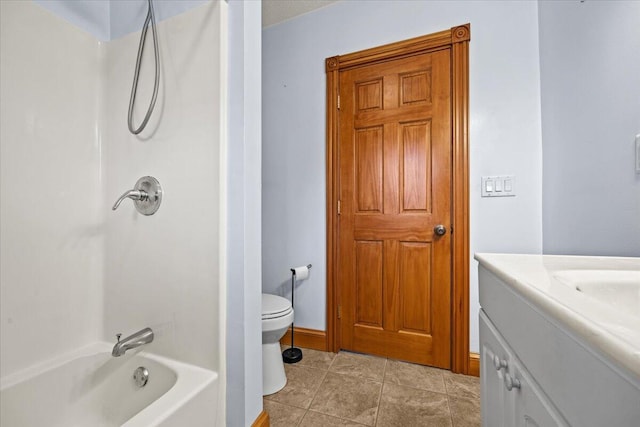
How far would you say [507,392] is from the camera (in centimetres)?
62

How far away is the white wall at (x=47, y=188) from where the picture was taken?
94cm

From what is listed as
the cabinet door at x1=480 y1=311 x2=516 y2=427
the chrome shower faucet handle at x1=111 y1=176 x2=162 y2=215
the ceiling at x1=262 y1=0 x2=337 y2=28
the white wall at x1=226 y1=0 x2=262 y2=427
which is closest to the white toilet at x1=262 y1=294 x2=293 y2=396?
the white wall at x1=226 y1=0 x2=262 y2=427

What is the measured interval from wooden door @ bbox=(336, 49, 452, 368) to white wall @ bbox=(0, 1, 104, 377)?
1.34 metres

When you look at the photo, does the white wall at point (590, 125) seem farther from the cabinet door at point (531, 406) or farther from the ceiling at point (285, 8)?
the ceiling at point (285, 8)

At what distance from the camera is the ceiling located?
6.17 feet

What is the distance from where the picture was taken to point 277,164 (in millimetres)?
2031

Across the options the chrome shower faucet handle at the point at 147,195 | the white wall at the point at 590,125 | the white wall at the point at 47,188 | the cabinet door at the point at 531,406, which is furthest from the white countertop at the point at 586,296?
the white wall at the point at 47,188

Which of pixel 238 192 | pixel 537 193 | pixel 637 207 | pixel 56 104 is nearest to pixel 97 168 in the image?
pixel 56 104

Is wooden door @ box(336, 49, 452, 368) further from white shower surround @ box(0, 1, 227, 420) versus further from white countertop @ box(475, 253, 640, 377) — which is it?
white shower surround @ box(0, 1, 227, 420)

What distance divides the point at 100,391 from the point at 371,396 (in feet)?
3.88

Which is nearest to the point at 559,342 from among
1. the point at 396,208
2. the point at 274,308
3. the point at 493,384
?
the point at 493,384

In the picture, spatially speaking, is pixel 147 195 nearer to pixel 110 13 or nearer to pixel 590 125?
pixel 110 13

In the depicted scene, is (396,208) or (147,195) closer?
(147,195)

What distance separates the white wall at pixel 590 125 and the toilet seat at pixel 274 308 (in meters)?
1.38
